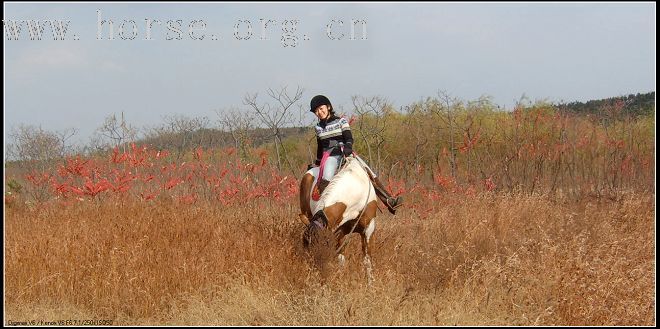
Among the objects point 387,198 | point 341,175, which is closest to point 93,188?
point 341,175

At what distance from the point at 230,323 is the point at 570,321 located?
9.59 ft

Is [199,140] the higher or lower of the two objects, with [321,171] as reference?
higher

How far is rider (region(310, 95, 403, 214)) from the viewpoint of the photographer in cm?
611

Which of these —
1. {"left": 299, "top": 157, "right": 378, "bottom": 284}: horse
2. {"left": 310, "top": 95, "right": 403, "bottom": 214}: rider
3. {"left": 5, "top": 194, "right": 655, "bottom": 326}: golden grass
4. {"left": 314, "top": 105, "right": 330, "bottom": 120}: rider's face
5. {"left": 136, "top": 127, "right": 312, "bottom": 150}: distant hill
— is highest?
{"left": 136, "top": 127, "right": 312, "bottom": 150}: distant hill

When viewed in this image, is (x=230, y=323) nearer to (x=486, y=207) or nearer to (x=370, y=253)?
(x=370, y=253)

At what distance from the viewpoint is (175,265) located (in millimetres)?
5652

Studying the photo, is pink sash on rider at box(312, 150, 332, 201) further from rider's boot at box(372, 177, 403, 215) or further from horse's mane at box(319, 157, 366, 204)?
rider's boot at box(372, 177, 403, 215)

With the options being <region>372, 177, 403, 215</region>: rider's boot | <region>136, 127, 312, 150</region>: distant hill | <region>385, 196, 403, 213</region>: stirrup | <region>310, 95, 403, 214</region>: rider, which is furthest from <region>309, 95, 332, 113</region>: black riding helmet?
<region>136, 127, 312, 150</region>: distant hill

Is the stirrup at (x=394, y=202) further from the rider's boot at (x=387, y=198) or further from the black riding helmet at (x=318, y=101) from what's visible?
the black riding helmet at (x=318, y=101)

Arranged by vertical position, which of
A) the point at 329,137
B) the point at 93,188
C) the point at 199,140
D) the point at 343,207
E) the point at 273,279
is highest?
the point at 199,140

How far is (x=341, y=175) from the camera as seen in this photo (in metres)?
5.99

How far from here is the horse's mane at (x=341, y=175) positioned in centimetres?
579

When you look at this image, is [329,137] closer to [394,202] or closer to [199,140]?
[394,202]

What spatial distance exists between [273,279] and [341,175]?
1.29 meters
